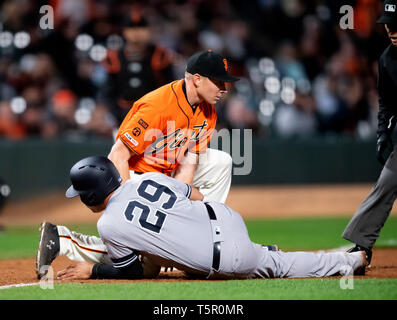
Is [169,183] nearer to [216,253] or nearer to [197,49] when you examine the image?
[216,253]

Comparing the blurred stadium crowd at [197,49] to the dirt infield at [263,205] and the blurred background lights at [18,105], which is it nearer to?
the blurred background lights at [18,105]

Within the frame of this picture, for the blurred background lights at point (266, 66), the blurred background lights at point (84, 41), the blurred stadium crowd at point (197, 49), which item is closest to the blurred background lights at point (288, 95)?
the blurred stadium crowd at point (197, 49)

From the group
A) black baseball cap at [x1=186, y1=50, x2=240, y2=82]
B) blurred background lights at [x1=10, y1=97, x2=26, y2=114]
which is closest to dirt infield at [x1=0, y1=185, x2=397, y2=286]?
blurred background lights at [x1=10, y1=97, x2=26, y2=114]

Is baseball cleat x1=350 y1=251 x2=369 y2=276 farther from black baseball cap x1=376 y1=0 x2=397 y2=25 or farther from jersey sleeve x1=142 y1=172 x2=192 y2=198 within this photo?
black baseball cap x1=376 y1=0 x2=397 y2=25

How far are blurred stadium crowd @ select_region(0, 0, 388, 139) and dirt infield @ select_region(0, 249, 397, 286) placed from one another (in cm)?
602

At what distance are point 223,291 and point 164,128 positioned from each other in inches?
74.1

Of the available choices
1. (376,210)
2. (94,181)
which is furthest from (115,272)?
(376,210)

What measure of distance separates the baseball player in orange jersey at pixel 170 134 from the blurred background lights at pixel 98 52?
25.3 feet

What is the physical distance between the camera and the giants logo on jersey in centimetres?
603

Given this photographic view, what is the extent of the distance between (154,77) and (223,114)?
11.7 feet

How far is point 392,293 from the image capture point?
4441mm

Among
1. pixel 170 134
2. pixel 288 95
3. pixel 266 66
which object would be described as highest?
pixel 266 66

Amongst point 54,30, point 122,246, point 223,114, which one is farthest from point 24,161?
point 122,246

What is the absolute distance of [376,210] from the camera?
5.85 metres
